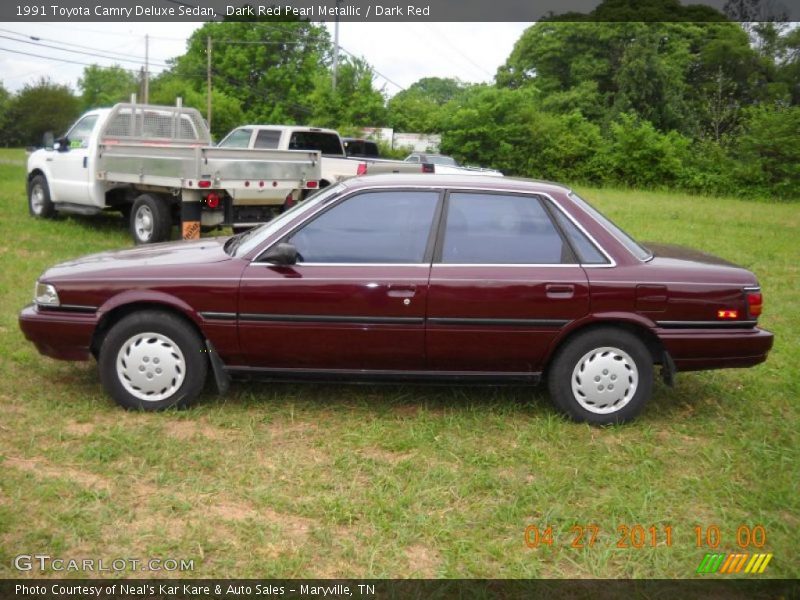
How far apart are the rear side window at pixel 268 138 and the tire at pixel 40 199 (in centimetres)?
391

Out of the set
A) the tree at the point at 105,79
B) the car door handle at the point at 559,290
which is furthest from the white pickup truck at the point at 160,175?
the tree at the point at 105,79

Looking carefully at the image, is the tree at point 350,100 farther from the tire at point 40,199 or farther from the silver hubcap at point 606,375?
the silver hubcap at point 606,375

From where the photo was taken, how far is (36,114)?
56938mm

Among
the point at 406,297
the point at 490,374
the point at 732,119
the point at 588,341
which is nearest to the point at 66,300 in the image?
the point at 406,297

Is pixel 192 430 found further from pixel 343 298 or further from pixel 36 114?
pixel 36 114

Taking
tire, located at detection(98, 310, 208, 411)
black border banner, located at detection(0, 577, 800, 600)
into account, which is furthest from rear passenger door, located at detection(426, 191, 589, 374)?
black border banner, located at detection(0, 577, 800, 600)

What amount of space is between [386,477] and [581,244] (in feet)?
6.09

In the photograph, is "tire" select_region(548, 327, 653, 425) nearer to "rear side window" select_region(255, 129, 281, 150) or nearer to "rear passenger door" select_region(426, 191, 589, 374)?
"rear passenger door" select_region(426, 191, 589, 374)

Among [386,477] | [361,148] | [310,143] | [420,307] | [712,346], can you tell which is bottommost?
[386,477]

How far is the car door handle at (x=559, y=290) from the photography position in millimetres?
4887

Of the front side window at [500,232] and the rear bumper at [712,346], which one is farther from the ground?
the front side window at [500,232]

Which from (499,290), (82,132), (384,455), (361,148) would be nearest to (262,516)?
(384,455)

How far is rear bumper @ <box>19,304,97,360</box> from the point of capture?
500cm

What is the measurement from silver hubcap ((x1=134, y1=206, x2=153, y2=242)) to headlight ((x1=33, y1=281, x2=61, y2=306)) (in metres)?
6.33
